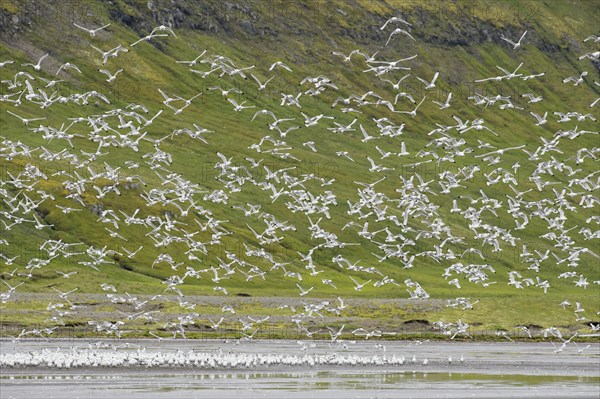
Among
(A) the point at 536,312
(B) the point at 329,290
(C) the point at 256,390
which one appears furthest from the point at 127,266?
(C) the point at 256,390

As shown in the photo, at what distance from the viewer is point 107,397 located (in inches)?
2221

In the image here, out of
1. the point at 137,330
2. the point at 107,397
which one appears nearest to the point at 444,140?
the point at 107,397

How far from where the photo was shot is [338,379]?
66250mm

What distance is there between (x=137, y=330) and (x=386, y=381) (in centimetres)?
3509

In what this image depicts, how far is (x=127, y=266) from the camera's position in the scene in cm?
15775

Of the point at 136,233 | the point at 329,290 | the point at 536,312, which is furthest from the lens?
the point at 136,233

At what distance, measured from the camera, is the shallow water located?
5897cm

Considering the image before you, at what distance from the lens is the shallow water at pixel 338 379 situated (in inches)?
2322

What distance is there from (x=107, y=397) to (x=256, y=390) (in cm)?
746

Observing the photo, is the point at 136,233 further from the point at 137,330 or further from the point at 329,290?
the point at 137,330

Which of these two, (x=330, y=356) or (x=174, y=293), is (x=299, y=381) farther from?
(x=174, y=293)

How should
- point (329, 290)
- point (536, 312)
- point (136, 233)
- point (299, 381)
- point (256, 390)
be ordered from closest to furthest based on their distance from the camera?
1. point (256, 390)
2. point (299, 381)
3. point (536, 312)
4. point (329, 290)
5. point (136, 233)

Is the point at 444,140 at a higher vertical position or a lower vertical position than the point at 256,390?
higher

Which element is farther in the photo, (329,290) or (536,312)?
(329,290)
